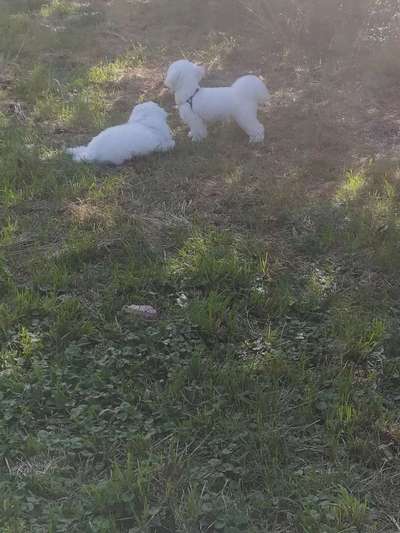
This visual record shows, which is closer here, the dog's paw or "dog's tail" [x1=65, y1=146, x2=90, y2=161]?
"dog's tail" [x1=65, y1=146, x2=90, y2=161]

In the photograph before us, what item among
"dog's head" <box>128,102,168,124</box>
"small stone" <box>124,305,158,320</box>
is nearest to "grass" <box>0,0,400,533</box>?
"small stone" <box>124,305,158,320</box>

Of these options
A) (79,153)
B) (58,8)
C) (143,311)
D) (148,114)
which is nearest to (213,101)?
(148,114)

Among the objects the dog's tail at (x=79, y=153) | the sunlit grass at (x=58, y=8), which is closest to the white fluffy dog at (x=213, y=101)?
the dog's tail at (x=79, y=153)

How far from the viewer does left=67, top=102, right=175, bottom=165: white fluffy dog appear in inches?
200

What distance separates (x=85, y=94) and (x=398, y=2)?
3.40 m

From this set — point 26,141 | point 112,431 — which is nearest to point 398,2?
point 26,141

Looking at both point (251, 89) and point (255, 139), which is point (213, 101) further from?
point (255, 139)

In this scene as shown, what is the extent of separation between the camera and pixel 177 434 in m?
2.81

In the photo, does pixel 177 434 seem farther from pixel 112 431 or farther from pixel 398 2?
pixel 398 2

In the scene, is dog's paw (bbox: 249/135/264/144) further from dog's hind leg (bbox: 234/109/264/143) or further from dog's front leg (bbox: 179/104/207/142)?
dog's front leg (bbox: 179/104/207/142)

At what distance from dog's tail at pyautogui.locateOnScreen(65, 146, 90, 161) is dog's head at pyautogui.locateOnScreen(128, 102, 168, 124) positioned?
520 mm

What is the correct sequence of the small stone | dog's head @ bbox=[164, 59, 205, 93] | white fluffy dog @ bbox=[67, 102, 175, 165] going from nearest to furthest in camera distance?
the small stone < white fluffy dog @ bbox=[67, 102, 175, 165] < dog's head @ bbox=[164, 59, 205, 93]

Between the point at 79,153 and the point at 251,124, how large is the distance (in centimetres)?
143

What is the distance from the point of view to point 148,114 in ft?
17.9
